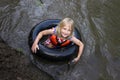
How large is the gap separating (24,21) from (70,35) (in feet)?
6.15

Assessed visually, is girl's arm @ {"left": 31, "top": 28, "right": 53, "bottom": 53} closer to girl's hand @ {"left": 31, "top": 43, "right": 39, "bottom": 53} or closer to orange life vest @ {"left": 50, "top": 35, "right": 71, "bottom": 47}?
girl's hand @ {"left": 31, "top": 43, "right": 39, "bottom": 53}

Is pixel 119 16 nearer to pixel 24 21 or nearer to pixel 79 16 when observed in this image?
pixel 79 16

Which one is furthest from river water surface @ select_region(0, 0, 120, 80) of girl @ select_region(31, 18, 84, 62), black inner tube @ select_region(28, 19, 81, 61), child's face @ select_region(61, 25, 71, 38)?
child's face @ select_region(61, 25, 71, 38)

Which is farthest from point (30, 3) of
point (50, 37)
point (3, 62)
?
point (3, 62)

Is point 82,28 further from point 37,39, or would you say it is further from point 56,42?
point 37,39

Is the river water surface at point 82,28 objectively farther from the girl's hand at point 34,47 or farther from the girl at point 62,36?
the girl at point 62,36

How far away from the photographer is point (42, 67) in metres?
5.68

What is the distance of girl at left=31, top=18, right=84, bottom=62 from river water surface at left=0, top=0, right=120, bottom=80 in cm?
46

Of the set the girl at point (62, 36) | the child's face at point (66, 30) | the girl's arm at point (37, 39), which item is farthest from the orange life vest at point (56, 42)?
the child's face at point (66, 30)

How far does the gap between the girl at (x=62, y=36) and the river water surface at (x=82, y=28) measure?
463 mm

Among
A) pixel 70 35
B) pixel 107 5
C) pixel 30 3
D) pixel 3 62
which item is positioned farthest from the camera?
pixel 107 5

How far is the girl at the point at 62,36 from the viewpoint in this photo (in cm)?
519

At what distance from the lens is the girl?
17.0 ft

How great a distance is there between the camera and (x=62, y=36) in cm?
555
